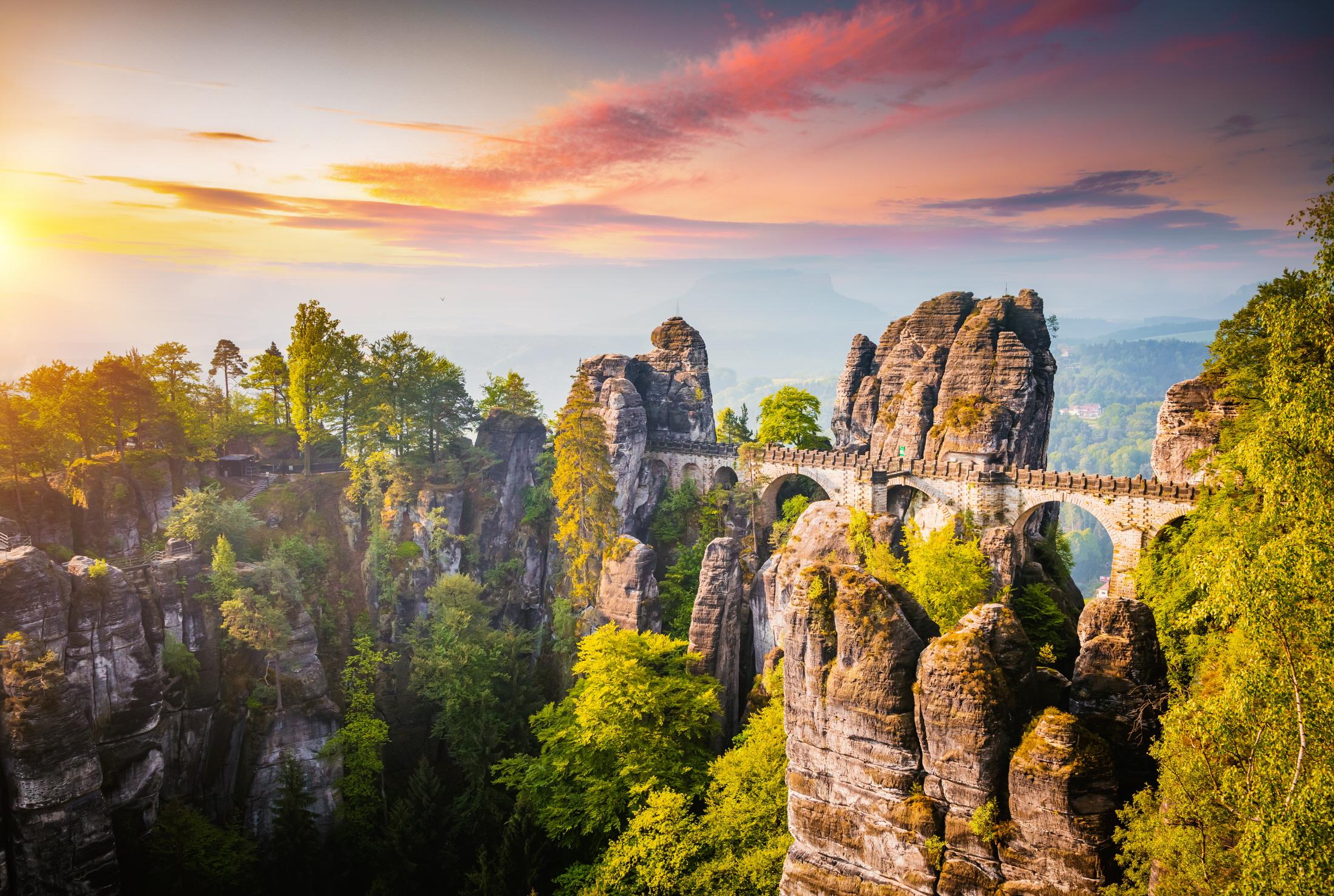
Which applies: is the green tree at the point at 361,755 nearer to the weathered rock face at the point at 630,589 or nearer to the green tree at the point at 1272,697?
the weathered rock face at the point at 630,589

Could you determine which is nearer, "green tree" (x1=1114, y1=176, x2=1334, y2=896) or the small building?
"green tree" (x1=1114, y1=176, x2=1334, y2=896)

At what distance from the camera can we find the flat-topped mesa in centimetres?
3953

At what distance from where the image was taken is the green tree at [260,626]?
30.9 meters

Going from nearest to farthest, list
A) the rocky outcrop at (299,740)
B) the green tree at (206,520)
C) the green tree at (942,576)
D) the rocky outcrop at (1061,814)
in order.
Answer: the rocky outcrop at (1061,814) < the green tree at (942,576) < the rocky outcrop at (299,740) < the green tree at (206,520)

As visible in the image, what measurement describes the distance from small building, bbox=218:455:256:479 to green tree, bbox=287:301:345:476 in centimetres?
322

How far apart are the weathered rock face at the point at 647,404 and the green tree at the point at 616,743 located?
1320 cm

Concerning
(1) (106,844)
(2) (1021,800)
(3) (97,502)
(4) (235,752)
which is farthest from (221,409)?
(2) (1021,800)

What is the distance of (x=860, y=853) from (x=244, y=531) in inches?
1244

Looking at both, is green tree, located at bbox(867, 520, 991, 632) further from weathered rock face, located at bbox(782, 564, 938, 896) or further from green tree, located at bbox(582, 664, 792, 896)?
green tree, located at bbox(582, 664, 792, 896)

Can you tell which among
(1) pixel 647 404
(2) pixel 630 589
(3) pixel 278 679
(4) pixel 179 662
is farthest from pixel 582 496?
(4) pixel 179 662

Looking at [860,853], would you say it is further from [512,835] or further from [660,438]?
[660,438]

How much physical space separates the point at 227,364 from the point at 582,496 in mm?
25431

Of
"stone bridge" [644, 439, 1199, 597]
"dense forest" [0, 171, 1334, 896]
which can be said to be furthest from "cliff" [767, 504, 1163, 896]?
"stone bridge" [644, 439, 1199, 597]

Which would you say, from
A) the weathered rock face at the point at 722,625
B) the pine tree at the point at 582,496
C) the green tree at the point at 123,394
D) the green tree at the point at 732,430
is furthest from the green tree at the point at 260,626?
the green tree at the point at 732,430
